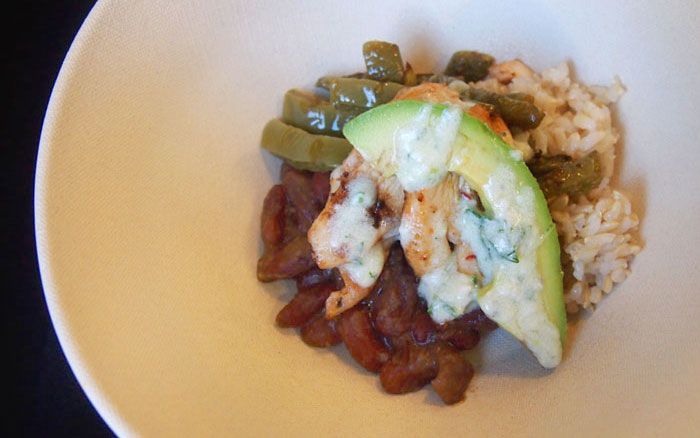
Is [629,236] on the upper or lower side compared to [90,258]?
lower

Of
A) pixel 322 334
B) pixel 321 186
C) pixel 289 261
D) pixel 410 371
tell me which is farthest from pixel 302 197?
pixel 410 371

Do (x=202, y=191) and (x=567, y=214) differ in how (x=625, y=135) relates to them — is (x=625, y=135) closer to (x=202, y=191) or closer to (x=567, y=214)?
(x=567, y=214)

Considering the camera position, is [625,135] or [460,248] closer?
[460,248]

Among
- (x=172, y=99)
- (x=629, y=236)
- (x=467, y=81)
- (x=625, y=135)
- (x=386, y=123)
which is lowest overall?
(x=629, y=236)

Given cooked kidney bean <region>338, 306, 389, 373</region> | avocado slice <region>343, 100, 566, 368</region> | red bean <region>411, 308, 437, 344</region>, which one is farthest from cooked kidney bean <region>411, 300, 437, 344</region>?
avocado slice <region>343, 100, 566, 368</region>

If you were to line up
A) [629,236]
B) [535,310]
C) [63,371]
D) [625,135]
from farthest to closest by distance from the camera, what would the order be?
1. [63,371]
2. [625,135]
3. [629,236]
4. [535,310]

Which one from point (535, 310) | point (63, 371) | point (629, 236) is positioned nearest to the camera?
point (535, 310)

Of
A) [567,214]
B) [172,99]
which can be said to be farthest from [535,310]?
[172,99]
